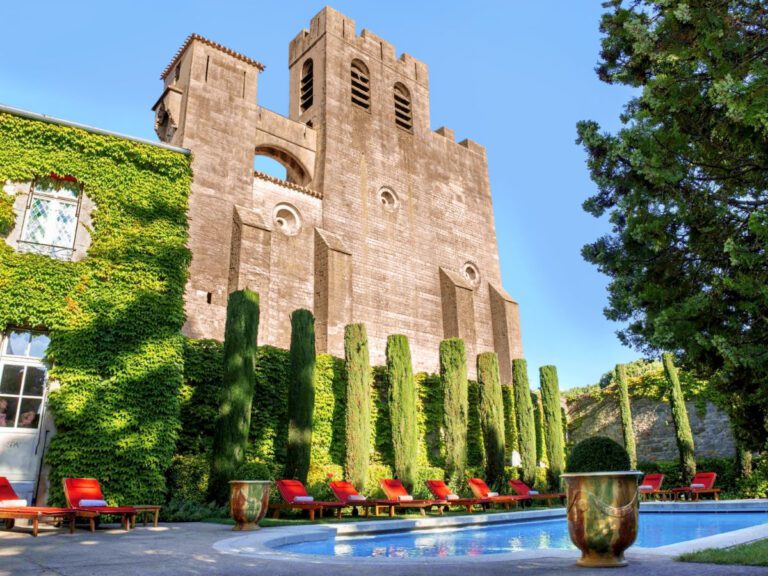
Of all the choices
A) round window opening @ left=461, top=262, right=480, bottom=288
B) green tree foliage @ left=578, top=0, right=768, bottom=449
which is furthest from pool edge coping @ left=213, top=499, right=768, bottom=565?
round window opening @ left=461, top=262, right=480, bottom=288

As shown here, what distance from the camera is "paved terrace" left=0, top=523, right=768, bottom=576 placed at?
16.8 ft

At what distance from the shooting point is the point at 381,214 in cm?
2648

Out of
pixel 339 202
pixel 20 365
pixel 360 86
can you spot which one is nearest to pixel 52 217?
pixel 20 365

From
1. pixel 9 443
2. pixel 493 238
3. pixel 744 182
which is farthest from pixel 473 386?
pixel 744 182

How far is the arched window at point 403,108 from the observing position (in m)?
30.1

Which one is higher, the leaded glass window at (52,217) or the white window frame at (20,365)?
the leaded glass window at (52,217)

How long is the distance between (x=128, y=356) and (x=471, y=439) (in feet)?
40.7

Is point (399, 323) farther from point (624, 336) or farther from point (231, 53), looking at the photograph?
point (624, 336)

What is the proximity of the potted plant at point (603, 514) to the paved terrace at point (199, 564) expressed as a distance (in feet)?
0.72

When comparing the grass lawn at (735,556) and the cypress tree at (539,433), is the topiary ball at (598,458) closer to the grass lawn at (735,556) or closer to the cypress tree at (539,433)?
the grass lawn at (735,556)

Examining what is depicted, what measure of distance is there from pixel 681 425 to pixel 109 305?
756 inches

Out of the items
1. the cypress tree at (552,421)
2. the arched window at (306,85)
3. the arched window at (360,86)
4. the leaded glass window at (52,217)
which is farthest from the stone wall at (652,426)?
the leaded glass window at (52,217)

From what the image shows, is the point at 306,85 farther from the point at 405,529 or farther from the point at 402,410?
the point at 405,529

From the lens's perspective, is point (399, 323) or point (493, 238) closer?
point (399, 323)
